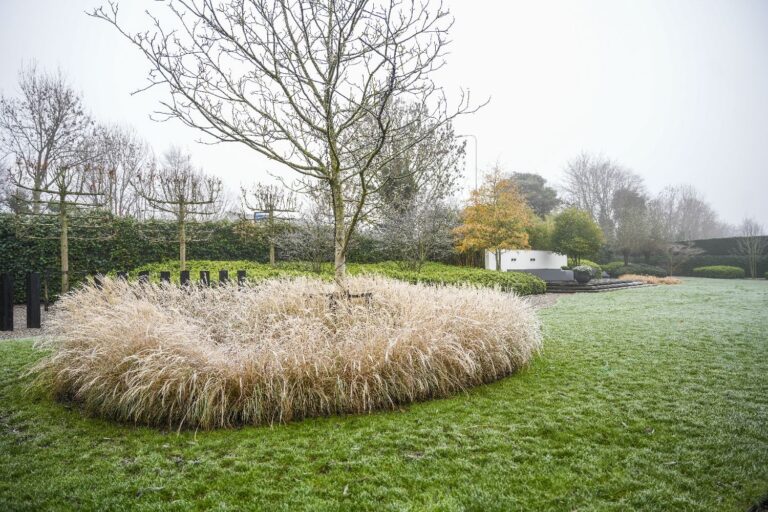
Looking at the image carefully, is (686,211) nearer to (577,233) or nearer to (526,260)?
(577,233)

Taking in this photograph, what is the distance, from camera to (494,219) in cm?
1552

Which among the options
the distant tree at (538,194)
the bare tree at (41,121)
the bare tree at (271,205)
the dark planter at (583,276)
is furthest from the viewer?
the distant tree at (538,194)

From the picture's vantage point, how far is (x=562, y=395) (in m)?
3.26

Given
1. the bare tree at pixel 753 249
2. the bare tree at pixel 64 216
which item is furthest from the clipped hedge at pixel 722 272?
the bare tree at pixel 64 216

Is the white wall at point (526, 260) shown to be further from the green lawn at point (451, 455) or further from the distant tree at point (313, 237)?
the green lawn at point (451, 455)

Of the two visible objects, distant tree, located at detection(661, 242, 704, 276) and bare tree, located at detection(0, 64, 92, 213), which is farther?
distant tree, located at detection(661, 242, 704, 276)

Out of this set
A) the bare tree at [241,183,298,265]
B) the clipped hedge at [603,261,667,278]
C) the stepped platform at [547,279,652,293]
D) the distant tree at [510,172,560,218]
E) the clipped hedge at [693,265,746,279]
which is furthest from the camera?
the distant tree at [510,172,560,218]

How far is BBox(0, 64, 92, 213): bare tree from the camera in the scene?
1351 cm

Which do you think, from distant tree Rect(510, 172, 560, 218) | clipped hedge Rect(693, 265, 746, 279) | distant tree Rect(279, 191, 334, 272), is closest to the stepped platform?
distant tree Rect(279, 191, 334, 272)

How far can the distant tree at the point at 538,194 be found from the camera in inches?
1191

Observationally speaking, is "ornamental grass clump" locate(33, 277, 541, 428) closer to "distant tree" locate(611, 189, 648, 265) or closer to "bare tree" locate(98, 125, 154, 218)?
"bare tree" locate(98, 125, 154, 218)

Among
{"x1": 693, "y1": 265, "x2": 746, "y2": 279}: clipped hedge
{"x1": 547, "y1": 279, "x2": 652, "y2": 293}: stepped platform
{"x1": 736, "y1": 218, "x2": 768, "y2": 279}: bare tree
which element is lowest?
{"x1": 547, "y1": 279, "x2": 652, "y2": 293}: stepped platform

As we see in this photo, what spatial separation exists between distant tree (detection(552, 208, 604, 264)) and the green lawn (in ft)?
62.1

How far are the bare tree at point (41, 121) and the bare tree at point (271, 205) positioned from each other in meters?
6.75
